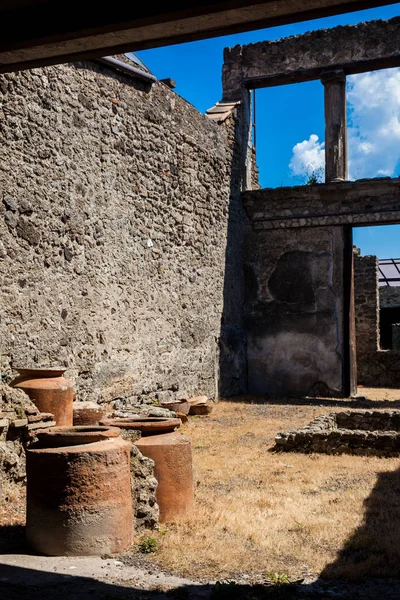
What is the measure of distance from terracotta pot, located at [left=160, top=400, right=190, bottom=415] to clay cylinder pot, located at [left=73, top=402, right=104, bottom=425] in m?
3.27

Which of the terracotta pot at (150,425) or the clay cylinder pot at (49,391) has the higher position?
the clay cylinder pot at (49,391)

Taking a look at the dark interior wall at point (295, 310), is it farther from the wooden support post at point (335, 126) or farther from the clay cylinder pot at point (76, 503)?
the clay cylinder pot at point (76, 503)

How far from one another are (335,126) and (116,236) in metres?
6.66

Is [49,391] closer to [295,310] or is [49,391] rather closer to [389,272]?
[295,310]

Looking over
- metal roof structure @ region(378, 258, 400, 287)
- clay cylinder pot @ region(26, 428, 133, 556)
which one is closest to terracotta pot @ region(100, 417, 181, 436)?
clay cylinder pot @ region(26, 428, 133, 556)

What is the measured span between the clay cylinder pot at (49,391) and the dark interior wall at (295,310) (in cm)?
771

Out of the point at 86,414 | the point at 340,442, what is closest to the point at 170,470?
the point at 86,414

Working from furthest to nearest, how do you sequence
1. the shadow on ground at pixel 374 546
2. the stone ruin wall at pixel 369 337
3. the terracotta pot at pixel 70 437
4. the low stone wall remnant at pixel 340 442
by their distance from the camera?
the stone ruin wall at pixel 369 337 → the low stone wall remnant at pixel 340 442 → the terracotta pot at pixel 70 437 → the shadow on ground at pixel 374 546

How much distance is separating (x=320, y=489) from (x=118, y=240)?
498 cm

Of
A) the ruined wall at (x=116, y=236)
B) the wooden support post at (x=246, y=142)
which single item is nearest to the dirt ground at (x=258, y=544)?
the ruined wall at (x=116, y=236)

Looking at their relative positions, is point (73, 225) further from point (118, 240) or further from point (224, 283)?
point (224, 283)

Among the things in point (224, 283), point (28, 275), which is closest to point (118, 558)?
point (28, 275)

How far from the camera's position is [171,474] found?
16.3 ft

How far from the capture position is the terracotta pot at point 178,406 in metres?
10.2
